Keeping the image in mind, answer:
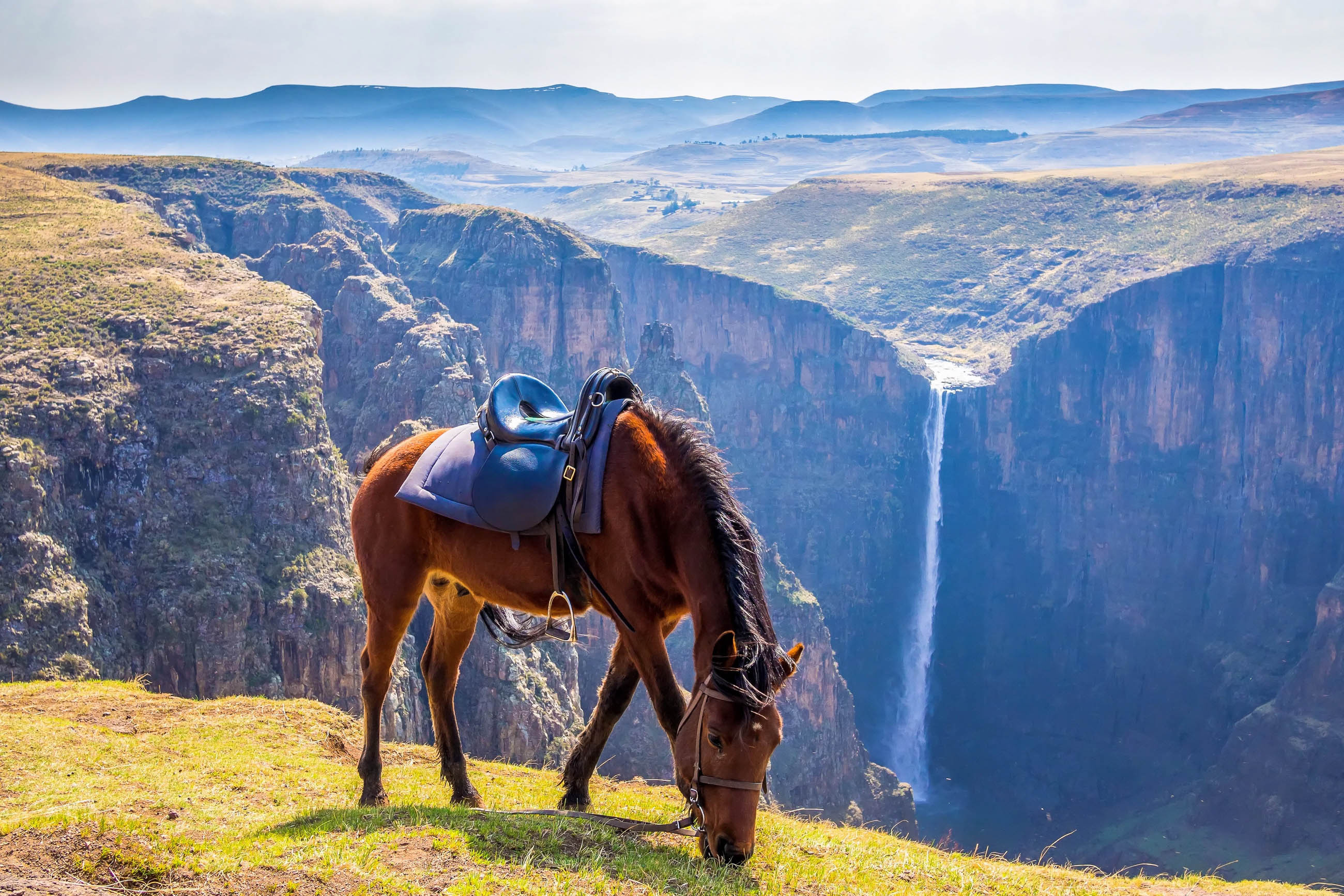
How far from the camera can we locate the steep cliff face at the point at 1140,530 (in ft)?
312

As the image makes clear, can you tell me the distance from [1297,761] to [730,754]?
85455mm

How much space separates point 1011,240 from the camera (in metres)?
160

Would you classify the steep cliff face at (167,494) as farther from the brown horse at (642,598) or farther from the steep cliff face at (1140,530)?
the steep cliff face at (1140,530)

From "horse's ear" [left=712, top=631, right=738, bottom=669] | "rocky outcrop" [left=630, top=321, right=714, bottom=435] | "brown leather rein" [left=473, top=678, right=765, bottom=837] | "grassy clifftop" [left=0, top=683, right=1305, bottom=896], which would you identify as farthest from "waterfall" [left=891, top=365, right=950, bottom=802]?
"horse's ear" [left=712, top=631, right=738, bottom=669]

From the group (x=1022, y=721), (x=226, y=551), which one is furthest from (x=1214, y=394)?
(x=226, y=551)

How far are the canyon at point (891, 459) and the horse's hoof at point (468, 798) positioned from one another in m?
32.2

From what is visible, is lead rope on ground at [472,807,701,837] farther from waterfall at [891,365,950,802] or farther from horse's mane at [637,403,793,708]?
waterfall at [891,365,950,802]

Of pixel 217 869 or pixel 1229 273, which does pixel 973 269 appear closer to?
pixel 1229 273

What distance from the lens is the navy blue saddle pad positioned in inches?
356

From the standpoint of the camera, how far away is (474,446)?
1012 cm

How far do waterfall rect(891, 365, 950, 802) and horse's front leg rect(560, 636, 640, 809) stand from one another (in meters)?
88.5

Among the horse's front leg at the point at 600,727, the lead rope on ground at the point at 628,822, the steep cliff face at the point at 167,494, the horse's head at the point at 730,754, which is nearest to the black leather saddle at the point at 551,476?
the horse's front leg at the point at 600,727

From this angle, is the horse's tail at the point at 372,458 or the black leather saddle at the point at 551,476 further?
the horse's tail at the point at 372,458

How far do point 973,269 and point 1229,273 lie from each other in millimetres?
45417
